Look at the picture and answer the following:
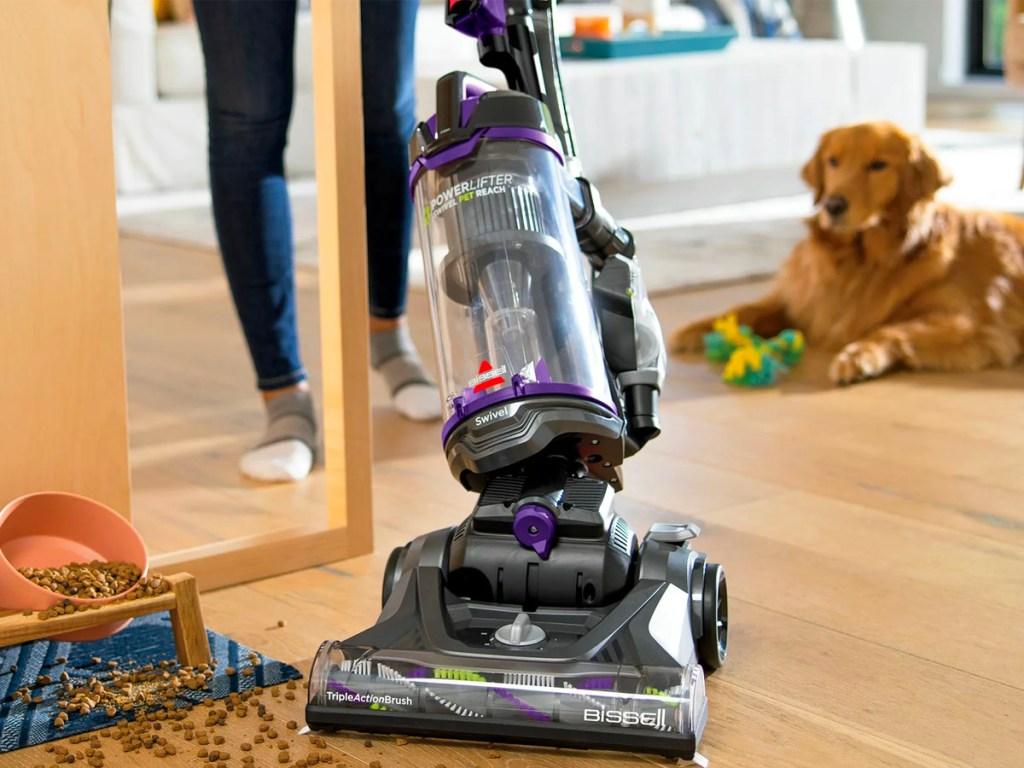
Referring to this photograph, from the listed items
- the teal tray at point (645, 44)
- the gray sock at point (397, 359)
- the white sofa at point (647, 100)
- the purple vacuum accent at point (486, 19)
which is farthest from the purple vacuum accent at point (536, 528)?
the teal tray at point (645, 44)

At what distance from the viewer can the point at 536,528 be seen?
1.21 meters

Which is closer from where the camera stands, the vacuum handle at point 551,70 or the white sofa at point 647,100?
the vacuum handle at point 551,70

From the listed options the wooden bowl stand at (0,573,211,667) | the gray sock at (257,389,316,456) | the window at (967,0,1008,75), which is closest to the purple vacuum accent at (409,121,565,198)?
the wooden bowl stand at (0,573,211,667)

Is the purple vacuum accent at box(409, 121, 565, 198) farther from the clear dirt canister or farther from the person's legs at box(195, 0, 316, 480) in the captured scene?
the person's legs at box(195, 0, 316, 480)

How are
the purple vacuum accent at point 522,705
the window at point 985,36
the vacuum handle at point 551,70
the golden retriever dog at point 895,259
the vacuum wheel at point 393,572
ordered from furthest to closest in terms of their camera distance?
the window at point 985,36
the golden retriever dog at point 895,259
the vacuum handle at point 551,70
the vacuum wheel at point 393,572
the purple vacuum accent at point 522,705

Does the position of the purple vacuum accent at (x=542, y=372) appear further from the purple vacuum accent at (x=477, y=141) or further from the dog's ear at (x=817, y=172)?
the dog's ear at (x=817, y=172)

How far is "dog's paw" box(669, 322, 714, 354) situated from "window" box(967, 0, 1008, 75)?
568cm

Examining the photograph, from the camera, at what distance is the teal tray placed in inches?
181

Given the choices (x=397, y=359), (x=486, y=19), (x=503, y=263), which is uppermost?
(x=486, y=19)

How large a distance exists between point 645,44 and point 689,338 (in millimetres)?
2150

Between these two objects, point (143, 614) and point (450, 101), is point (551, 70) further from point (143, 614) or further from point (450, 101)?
point (143, 614)

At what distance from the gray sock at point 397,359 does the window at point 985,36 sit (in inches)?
251

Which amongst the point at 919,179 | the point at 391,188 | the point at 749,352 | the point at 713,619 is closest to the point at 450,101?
the point at 713,619

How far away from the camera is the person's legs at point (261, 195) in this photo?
1776 mm
